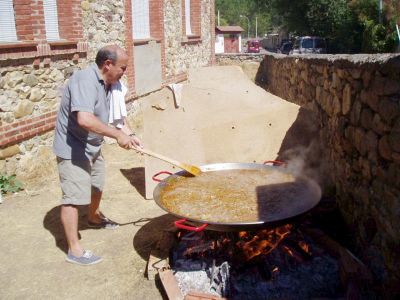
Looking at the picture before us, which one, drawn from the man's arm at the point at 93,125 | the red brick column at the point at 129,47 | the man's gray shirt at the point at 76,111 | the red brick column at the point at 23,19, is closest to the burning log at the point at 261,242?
the man's arm at the point at 93,125

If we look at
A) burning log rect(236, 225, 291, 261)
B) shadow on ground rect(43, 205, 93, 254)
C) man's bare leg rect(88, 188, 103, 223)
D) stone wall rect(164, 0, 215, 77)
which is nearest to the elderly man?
shadow on ground rect(43, 205, 93, 254)

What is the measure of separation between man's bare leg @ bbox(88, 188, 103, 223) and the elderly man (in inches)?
21.4

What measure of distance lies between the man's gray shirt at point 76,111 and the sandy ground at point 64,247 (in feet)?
3.25

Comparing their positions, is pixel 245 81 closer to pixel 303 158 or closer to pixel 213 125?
pixel 213 125

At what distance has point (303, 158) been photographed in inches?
203

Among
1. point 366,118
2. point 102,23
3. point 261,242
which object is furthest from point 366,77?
point 102,23

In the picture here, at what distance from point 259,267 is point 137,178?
326 centimetres

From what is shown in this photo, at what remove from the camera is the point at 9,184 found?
5570 mm

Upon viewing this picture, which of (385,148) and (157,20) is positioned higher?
(157,20)

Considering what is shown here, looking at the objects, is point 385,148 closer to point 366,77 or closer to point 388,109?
point 388,109

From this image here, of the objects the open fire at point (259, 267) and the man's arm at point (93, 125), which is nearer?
the open fire at point (259, 267)

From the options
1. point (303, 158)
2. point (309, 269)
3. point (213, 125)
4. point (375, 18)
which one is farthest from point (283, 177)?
point (375, 18)

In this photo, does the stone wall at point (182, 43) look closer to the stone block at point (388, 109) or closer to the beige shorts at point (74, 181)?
the beige shorts at point (74, 181)

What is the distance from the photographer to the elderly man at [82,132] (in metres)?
3.45
